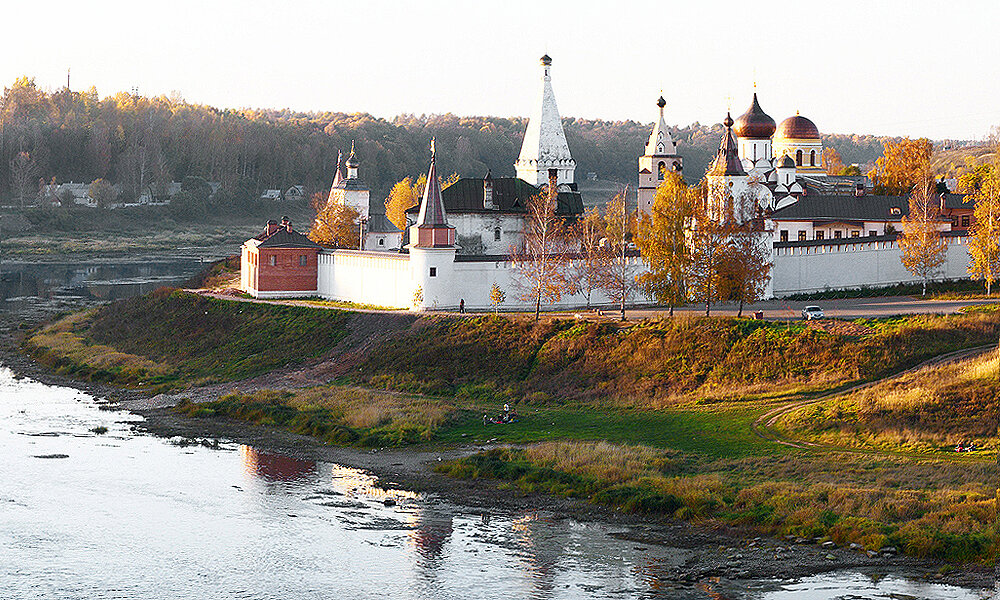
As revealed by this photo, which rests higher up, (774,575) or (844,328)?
(844,328)

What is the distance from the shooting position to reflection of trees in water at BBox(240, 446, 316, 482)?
2942cm

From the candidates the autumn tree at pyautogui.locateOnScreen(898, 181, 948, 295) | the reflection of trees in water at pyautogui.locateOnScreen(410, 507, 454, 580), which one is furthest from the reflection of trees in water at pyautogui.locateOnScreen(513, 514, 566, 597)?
the autumn tree at pyautogui.locateOnScreen(898, 181, 948, 295)

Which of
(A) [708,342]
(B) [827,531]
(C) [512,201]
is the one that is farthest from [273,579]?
(C) [512,201]

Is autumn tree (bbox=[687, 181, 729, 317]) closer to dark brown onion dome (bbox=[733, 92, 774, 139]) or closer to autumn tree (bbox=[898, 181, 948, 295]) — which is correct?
autumn tree (bbox=[898, 181, 948, 295])

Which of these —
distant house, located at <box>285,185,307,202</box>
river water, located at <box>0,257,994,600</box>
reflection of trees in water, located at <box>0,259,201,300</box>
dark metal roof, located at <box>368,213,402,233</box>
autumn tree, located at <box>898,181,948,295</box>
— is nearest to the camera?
river water, located at <box>0,257,994,600</box>

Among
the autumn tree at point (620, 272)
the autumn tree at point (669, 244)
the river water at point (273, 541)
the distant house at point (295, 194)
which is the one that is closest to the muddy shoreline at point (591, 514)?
the river water at point (273, 541)

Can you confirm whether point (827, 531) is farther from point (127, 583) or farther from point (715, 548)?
point (127, 583)

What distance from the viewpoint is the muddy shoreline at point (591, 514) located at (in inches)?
875

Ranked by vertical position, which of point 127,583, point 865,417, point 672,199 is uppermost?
point 672,199

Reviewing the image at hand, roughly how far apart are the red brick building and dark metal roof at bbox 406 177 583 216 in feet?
16.4

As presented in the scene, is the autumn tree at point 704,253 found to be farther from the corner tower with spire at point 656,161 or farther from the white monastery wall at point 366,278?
the corner tower with spire at point 656,161

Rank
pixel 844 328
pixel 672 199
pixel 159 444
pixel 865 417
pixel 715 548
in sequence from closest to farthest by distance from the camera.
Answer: pixel 715 548 < pixel 865 417 < pixel 159 444 < pixel 844 328 < pixel 672 199

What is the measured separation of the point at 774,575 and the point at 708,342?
46.5 ft

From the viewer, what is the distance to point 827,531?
23.8m
